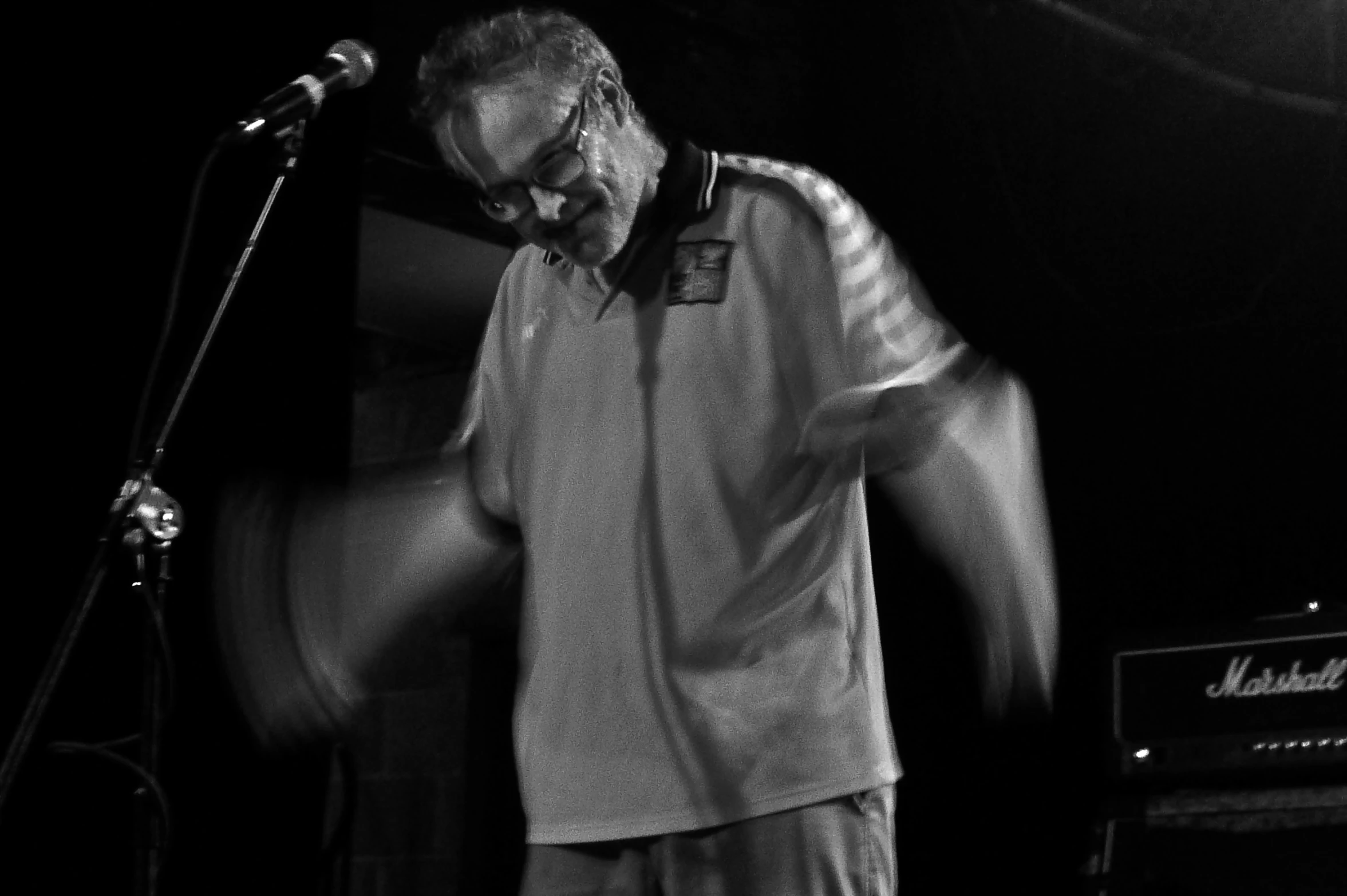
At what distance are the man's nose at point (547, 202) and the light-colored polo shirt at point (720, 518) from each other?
0.10 meters

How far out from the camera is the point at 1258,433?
8.74ft

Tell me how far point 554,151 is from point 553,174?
0.08 feet

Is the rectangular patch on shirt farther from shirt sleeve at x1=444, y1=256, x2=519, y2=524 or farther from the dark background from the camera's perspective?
the dark background

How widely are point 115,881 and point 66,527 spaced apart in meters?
0.61

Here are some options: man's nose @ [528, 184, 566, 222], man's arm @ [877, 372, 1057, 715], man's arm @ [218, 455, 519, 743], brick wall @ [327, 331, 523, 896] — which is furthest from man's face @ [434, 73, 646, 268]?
brick wall @ [327, 331, 523, 896]

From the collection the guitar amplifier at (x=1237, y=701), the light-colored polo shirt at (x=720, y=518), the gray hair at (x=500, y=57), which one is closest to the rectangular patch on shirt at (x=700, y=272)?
the light-colored polo shirt at (x=720, y=518)

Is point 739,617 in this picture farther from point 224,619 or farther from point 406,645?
point 224,619

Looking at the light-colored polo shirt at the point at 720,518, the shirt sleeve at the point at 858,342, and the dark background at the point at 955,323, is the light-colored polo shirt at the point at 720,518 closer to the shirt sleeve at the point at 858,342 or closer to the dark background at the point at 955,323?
the shirt sleeve at the point at 858,342

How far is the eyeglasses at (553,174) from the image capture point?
1.65 meters

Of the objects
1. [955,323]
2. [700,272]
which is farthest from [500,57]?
[955,323]

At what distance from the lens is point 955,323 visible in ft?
10.0

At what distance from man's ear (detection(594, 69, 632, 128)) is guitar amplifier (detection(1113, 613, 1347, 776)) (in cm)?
120

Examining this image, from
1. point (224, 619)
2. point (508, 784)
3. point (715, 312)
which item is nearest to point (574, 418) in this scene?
point (715, 312)

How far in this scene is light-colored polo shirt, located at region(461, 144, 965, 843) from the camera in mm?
1426
